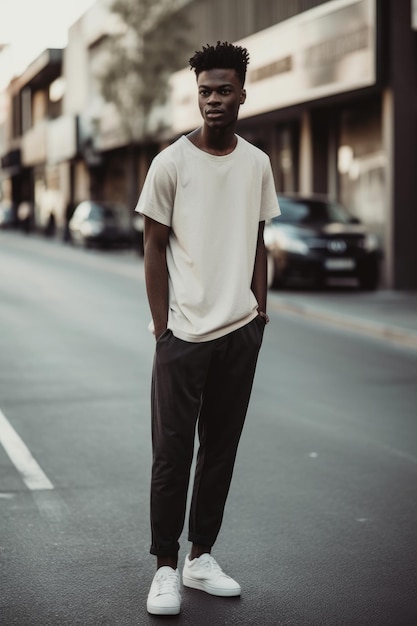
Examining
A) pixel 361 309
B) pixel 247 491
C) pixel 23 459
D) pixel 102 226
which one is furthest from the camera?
pixel 102 226

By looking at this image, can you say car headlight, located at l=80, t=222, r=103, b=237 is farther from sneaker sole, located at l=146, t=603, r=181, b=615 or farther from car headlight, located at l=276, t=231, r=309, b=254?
sneaker sole, located at l=146, t=603, r=181, b=615

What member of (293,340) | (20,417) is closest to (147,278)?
(20,417)

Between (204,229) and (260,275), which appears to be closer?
(204,229)

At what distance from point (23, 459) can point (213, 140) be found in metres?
3.26

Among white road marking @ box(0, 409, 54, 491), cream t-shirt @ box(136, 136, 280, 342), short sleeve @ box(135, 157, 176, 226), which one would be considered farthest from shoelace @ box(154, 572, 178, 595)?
white road marking @ box(0, 409, 54, 491)

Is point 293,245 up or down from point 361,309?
up

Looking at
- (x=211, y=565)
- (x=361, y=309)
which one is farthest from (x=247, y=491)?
(x=361, y=309)

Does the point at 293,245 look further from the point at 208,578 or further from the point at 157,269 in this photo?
the point at 157,269

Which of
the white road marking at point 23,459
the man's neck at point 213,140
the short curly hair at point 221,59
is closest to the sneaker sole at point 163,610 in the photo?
the man's neck at point 213,140

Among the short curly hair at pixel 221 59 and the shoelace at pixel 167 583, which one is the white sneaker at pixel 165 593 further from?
the short curly hair at pixel 221 59

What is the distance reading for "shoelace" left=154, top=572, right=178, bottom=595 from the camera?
4.27 meters

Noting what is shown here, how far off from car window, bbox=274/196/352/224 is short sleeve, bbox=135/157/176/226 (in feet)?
53.4

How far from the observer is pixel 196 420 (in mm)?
4375

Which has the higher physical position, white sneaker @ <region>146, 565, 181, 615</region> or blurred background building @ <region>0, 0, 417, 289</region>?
blurred background building @ <region>0, 0, 417, 289</region>
